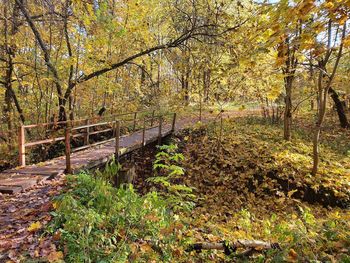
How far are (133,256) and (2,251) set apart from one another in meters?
1.61

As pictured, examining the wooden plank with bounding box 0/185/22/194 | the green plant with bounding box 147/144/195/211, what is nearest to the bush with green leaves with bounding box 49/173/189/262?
the green plant with bounding box 147/144/195/211

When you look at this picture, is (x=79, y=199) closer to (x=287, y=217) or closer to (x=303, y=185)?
(x=287, y=217)

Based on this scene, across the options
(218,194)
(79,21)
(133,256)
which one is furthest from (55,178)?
(79,21)

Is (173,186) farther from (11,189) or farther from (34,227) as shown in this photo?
(11,189)

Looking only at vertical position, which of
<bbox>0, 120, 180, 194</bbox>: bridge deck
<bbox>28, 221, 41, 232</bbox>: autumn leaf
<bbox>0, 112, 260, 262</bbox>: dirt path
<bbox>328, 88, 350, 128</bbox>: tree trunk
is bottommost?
<bbox>0, 112, 260, 262</bbox>: dirt path

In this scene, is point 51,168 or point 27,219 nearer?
point 27,219

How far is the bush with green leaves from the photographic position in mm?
3428

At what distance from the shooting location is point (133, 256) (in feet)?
11.6

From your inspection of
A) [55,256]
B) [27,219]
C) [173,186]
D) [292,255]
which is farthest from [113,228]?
[292,255]

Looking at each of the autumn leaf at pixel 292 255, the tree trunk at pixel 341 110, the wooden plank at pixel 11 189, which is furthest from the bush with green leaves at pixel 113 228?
the tree trunk at pixel 341 110

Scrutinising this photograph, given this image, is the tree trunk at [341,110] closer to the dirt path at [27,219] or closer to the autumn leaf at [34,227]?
the dirt path at [27,219]

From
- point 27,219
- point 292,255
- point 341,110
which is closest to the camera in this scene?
point 292,255

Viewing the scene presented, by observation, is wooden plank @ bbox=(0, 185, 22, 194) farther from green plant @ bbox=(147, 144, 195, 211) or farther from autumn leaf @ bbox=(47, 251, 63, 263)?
autumn leaf @ bbox=(47, 251, 63, 263)

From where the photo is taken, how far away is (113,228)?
13.4ft
